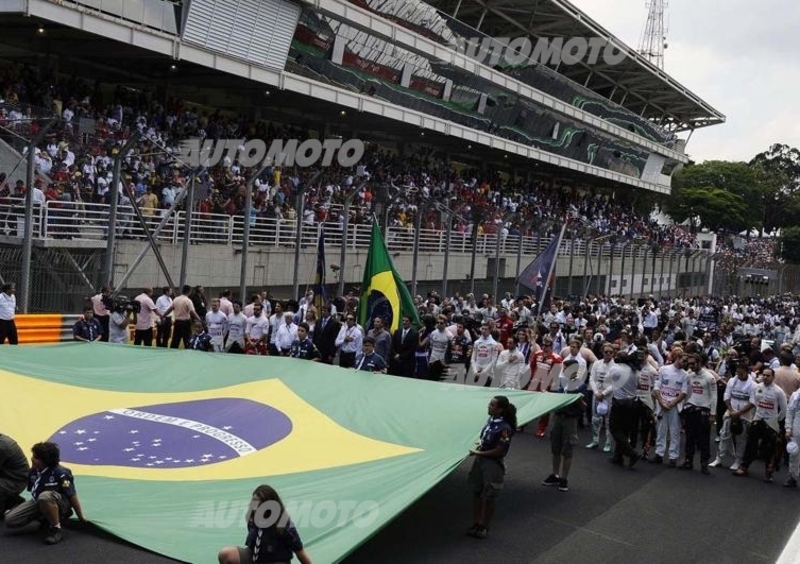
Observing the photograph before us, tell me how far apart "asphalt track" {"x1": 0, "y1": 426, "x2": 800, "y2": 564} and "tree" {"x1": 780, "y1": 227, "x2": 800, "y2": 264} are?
9511cm

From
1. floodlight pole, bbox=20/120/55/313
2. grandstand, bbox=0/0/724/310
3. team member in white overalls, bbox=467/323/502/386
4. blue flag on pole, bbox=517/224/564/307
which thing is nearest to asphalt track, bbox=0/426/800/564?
team member in white overalls, bbox=467/323/502/386

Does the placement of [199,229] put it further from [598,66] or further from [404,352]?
[598,66]

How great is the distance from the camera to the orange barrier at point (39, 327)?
48.8ft

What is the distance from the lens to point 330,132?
122 feet

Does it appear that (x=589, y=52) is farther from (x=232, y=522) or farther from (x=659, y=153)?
(x=232, y=522)

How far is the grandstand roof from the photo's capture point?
156 ft

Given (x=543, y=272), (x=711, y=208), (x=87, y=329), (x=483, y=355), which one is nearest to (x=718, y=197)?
(x=711, y=208)

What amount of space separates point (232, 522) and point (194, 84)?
24745mm

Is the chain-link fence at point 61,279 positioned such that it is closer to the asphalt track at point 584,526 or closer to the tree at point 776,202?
the asphalt track at point 584,526

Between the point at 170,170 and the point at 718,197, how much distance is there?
291 ft

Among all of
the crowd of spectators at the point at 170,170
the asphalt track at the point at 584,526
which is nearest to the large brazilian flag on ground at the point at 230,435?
the asphalt track at the point at 584,526

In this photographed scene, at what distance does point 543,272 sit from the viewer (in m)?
20.0

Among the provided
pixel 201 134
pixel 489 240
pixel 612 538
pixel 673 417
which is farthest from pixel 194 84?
pixel 612 538

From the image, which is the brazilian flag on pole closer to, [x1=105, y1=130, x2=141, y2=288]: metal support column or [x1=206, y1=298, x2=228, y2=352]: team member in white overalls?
[x1=206, y1=298, x2=228, y2=352]: team member in white overalls
